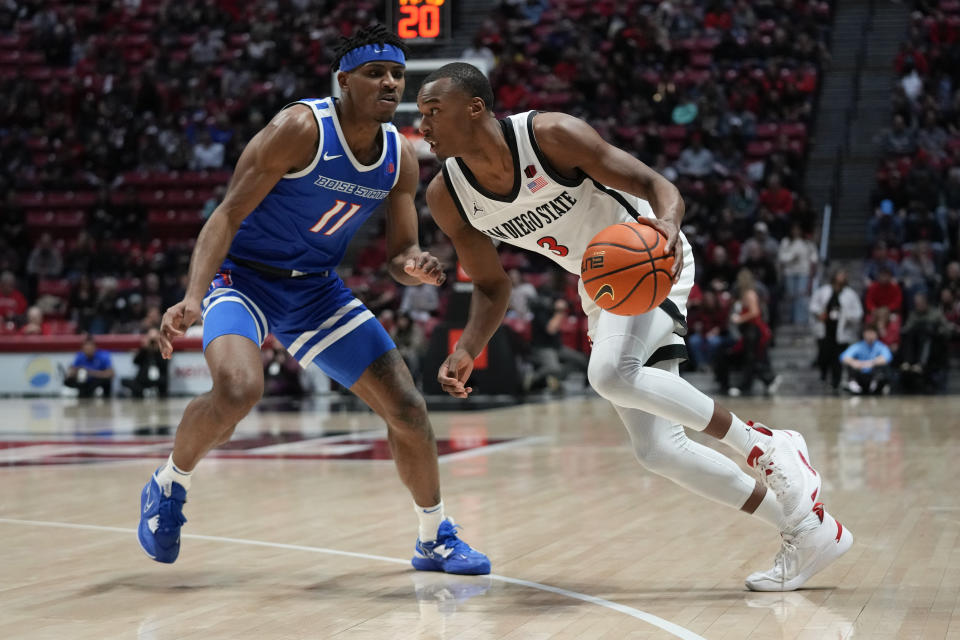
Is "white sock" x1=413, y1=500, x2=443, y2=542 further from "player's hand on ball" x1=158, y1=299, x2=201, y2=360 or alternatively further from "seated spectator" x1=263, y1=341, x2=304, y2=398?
"seated spectator" x1=263, y1=341, x2=304, y2=398

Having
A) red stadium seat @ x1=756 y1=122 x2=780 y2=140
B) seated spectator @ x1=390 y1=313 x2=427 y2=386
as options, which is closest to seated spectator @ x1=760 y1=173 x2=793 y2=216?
red stadium seat @ x1=756 y1=122 x2=780 y2=140

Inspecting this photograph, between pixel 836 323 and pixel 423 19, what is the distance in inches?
265

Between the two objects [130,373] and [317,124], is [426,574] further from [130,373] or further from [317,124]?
[130,373]

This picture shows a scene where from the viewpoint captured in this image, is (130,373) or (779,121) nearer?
(130,373)

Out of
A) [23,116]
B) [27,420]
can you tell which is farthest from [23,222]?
[27,420]

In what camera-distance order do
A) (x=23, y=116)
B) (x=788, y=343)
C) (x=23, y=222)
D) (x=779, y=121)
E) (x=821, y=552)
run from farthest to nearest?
(x=23, y=116), (x=23, y=222), (x=779, y=121), (x=788, y=343), (x=821, y=552)

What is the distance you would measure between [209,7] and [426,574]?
2111 centimetres

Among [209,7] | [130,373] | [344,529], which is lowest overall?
[130,373]

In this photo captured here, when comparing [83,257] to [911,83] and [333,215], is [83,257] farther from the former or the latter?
[333,215]

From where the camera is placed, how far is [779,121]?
19.1 meters

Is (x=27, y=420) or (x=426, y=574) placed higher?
(x=426, y=574)

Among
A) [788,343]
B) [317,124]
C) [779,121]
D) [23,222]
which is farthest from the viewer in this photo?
[23,222]

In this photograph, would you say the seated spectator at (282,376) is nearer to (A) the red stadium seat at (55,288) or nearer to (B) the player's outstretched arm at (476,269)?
(A) the red stadium seat at (55,288)

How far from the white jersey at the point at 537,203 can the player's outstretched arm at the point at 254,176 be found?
57 cm
